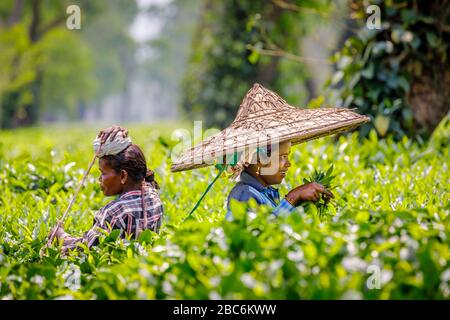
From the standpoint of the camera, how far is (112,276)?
264 cm

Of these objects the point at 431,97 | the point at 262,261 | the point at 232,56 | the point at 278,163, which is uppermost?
the point at 232,56

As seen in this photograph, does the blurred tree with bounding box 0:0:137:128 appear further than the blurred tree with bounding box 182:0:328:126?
Yes

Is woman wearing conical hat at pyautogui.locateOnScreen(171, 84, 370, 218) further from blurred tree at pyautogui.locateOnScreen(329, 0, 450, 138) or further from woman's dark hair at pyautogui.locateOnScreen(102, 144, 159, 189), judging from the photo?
blurred tree at pyautogui.locateOnScreen(329, 0, 450, 138)

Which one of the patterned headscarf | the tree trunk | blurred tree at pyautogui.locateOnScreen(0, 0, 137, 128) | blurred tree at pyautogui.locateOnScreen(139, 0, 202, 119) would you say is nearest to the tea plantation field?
the patterned headscarf

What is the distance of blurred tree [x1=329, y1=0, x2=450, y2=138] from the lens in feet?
23.3

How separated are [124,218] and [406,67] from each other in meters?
4.78

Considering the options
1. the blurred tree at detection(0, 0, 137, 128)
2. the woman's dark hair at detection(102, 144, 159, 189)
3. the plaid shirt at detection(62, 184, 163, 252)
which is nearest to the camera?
the plaid shirt at detection(62, 184, 163, 252)

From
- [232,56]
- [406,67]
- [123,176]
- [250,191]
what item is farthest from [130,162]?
[232,56]

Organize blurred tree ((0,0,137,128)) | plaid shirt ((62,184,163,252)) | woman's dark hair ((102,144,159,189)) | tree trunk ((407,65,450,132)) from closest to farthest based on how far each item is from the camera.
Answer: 1. plaid shirt ((62,184,163,252))
2. woman's dark hair ((102,144,159,189))
3. tree trunk ((407,65,450,132))
4. blurred tree ((0,0,137,128))

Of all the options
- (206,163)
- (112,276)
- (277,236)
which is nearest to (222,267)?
(277,236)

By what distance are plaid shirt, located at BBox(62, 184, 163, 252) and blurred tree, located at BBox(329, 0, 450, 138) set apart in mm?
4104

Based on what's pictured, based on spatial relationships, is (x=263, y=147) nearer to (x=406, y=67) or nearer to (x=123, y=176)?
(x=123, y=176)

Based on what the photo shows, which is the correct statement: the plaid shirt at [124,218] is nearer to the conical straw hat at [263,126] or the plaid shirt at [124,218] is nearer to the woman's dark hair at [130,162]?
the woman's dark hair at [130,162]

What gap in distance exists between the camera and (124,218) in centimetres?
354
